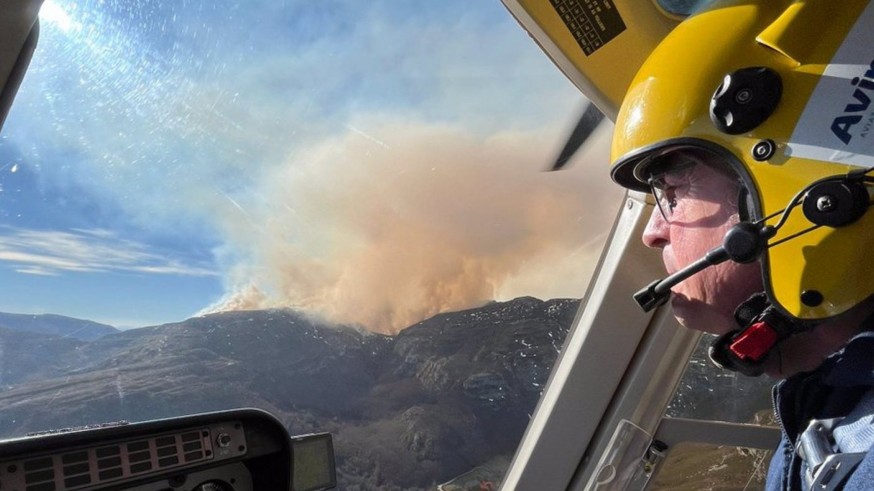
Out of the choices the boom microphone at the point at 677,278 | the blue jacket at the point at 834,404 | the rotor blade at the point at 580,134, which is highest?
the rotor blade at the point at 580,134

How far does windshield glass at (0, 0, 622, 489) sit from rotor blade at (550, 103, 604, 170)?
31 mm

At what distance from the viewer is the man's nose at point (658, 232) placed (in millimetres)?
1657

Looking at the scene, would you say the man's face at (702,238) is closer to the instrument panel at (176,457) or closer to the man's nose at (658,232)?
the man's nose at (658,232)

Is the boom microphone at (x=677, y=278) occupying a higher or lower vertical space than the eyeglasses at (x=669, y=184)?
lower

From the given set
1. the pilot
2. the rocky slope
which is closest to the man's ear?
the pilot

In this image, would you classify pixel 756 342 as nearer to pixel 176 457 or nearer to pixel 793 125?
pixel 793 125

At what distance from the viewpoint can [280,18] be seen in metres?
1.86

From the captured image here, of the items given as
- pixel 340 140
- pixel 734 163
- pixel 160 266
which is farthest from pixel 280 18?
pixel 734 163

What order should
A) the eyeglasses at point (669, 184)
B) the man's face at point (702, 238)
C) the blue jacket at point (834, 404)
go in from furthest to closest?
the eyeglasses at point (669, 184), the man's face at point (702, 238), the blue jacket at point (834, 404)

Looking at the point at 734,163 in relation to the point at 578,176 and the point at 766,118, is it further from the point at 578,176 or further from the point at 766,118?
the point at 578,176

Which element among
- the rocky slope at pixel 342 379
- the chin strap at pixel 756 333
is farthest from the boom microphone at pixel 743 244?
the rocky slope at pixel 342 379

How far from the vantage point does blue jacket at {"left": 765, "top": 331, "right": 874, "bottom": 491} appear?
3.81 feet

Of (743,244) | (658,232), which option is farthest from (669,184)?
(743,244)

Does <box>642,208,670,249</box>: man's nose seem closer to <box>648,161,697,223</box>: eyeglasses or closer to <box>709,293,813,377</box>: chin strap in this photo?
<box>648,161,697,223</box>: eyeglasses
